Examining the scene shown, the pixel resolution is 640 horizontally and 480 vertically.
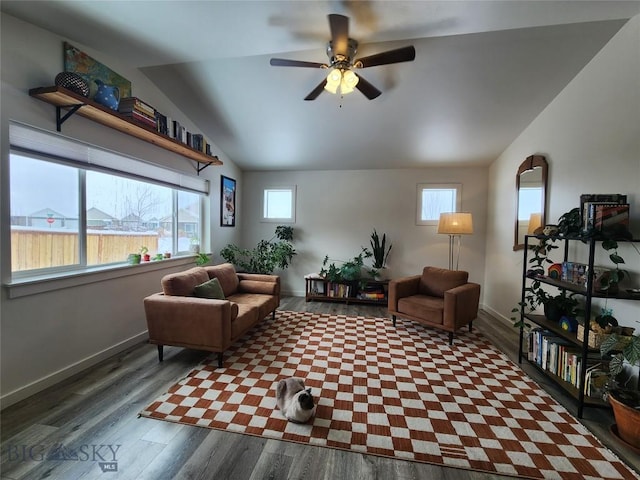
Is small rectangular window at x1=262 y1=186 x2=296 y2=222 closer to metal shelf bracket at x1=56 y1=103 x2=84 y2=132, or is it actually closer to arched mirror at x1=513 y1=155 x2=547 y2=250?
metal shelf bracket at x1=56 y1=103 x2=84 y2=132

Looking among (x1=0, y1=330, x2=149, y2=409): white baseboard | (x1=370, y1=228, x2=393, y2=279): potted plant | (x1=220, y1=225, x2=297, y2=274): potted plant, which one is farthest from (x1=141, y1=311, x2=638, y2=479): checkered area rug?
(x1=220, y1=225, x2=297, y2=274): potted plant

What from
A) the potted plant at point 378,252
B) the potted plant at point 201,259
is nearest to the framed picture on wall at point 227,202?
the potted plant at point 201,259

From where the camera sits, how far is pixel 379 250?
4.71m

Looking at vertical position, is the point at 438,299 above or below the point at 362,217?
below

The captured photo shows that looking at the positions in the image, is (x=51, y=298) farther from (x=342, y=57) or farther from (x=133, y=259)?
(x=342, y=57)

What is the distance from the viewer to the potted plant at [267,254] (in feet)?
15.8

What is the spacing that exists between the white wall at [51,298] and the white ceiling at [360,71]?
0.65ft

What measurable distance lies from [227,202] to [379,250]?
9.18ft

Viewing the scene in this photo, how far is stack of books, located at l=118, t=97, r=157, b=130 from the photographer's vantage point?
2385 millimetres

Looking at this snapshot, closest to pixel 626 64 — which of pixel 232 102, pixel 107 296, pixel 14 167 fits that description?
pixel 232 102

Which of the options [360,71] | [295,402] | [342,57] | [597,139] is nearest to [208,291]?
[295,402]

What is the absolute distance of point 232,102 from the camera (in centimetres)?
328

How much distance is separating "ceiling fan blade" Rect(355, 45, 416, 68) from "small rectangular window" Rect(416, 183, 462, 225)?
2.96 metres

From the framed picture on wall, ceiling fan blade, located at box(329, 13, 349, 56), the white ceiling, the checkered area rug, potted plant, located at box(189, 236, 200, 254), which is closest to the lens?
the checkered area rug
